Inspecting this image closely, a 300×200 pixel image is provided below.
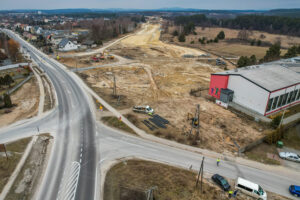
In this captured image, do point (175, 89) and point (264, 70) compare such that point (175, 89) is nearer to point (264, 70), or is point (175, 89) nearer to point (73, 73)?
point (264, 70)

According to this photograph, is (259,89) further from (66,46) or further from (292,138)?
(66,46)

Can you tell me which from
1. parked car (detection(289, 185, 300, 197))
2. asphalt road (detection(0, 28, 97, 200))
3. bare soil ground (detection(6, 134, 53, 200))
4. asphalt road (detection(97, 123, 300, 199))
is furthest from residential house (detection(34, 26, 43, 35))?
parked car (detection(289, 185, 300, 197))

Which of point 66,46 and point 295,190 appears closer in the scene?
point 295,190

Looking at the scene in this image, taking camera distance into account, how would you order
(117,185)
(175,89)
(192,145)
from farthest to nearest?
(175,89)
(192,145)
(117,185)

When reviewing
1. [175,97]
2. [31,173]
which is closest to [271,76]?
[175,97]

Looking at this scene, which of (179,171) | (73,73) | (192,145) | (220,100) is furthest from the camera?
(73,73)

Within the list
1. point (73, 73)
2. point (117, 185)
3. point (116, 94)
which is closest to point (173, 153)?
point (117, 185)

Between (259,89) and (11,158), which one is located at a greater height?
(259,89)
